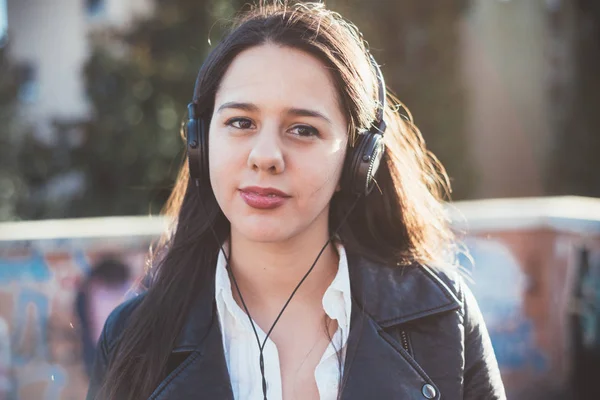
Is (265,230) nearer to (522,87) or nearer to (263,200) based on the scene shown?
(263,200)

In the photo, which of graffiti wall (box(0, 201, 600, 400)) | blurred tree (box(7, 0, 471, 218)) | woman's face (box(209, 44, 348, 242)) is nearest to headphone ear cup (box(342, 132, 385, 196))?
woman's face (box(209, 44, 348, 242))

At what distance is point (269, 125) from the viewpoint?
1809 millimetres

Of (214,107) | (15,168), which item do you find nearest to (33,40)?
(15,168)

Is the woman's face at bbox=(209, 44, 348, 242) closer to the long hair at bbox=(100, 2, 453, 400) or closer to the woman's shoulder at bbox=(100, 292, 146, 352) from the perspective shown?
the long hair at bbox=(100, 2, 453, 400)

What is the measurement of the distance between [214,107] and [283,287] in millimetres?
613

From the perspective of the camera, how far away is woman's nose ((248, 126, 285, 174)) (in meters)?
1.77

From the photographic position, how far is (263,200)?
5.91 ft

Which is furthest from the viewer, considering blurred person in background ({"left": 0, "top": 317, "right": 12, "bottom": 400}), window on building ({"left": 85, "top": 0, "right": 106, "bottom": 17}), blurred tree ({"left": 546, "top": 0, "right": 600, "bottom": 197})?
blurred tree ({"left": 546, "top": 0, "right": 600, "bottom": 197})

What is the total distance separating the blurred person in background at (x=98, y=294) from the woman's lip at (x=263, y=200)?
187 inches

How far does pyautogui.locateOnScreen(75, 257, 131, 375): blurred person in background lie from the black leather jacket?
14.2ft

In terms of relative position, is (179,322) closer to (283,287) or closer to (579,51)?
(283,287)

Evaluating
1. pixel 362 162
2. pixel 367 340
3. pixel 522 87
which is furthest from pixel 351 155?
pixel 522 87

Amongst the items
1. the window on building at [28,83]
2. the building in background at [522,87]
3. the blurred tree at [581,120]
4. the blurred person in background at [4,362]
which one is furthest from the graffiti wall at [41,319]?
the blurred tree at [581,120]

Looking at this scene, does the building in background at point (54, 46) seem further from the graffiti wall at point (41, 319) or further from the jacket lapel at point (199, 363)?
the jacket lapel at point (199, 363)
